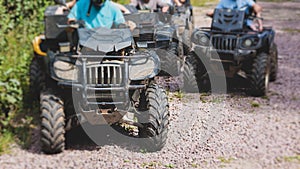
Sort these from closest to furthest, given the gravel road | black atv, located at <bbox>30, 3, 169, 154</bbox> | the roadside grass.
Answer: black atv, located at <bbox>30, 3, 169, 154</bbox>
the gravel road
the roadside grass

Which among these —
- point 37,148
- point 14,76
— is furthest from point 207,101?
point 14,76

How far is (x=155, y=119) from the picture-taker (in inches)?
42.0

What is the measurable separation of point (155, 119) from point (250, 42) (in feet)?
14.3

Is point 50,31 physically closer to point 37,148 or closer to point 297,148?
point 37,148

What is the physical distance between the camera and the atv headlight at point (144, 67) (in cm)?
95

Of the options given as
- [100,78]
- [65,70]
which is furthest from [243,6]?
[100,78]

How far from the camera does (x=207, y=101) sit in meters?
1.13

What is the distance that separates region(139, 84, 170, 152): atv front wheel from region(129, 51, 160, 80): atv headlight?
6cm

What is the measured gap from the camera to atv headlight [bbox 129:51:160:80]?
95 centimetres

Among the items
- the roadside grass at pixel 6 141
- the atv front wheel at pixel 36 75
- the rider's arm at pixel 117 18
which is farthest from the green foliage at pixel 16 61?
the rider's arm at pixel 117 18

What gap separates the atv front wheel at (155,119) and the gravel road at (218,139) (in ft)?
0.09

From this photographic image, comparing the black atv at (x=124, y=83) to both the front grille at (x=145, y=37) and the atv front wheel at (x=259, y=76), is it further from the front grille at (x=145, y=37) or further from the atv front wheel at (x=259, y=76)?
the atv front wheel at (x=259, y=76)

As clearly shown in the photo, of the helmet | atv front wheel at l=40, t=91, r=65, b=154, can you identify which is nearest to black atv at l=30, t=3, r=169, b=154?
the helmet

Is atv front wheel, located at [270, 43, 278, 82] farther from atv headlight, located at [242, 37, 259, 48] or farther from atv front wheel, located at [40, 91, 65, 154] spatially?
atv front wheel, located at [40, 91, 65, 154]
